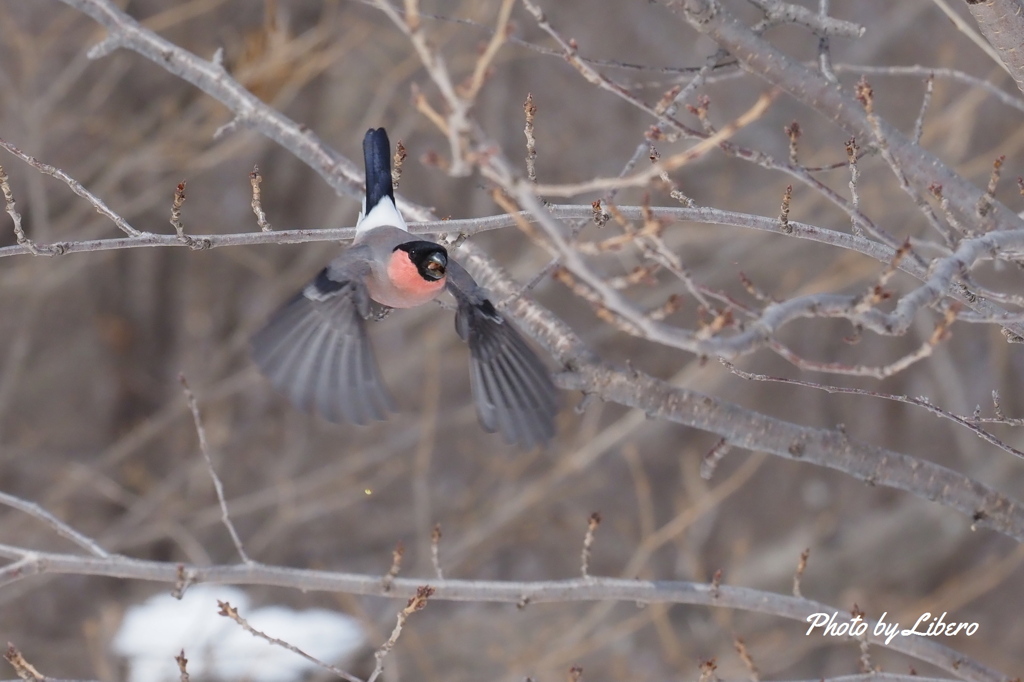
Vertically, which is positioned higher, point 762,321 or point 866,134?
point 866,134

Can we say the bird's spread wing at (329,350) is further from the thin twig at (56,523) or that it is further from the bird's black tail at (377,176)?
the thin twig at (56,523)

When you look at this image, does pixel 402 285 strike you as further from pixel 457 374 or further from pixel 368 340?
pixel 457 374

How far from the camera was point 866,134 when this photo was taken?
1.87m

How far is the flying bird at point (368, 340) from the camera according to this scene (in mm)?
2010

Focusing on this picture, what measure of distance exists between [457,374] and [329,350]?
299 centimetres

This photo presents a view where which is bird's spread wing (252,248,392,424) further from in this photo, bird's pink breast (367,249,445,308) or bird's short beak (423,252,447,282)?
bird's short beak (423,252,447,282)

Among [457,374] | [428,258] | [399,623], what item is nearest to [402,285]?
[428,258]

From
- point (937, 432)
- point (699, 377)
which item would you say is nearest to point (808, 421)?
point (937, 432)

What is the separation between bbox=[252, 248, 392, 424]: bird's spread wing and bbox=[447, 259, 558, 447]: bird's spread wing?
0.70 feet

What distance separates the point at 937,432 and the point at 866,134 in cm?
364

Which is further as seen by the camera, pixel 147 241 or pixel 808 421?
pixel 808 421

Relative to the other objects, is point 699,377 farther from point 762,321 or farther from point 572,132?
point 762,321

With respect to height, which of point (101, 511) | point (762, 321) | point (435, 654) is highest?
point (101, 511)

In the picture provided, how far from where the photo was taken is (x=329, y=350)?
2105 millimetres
